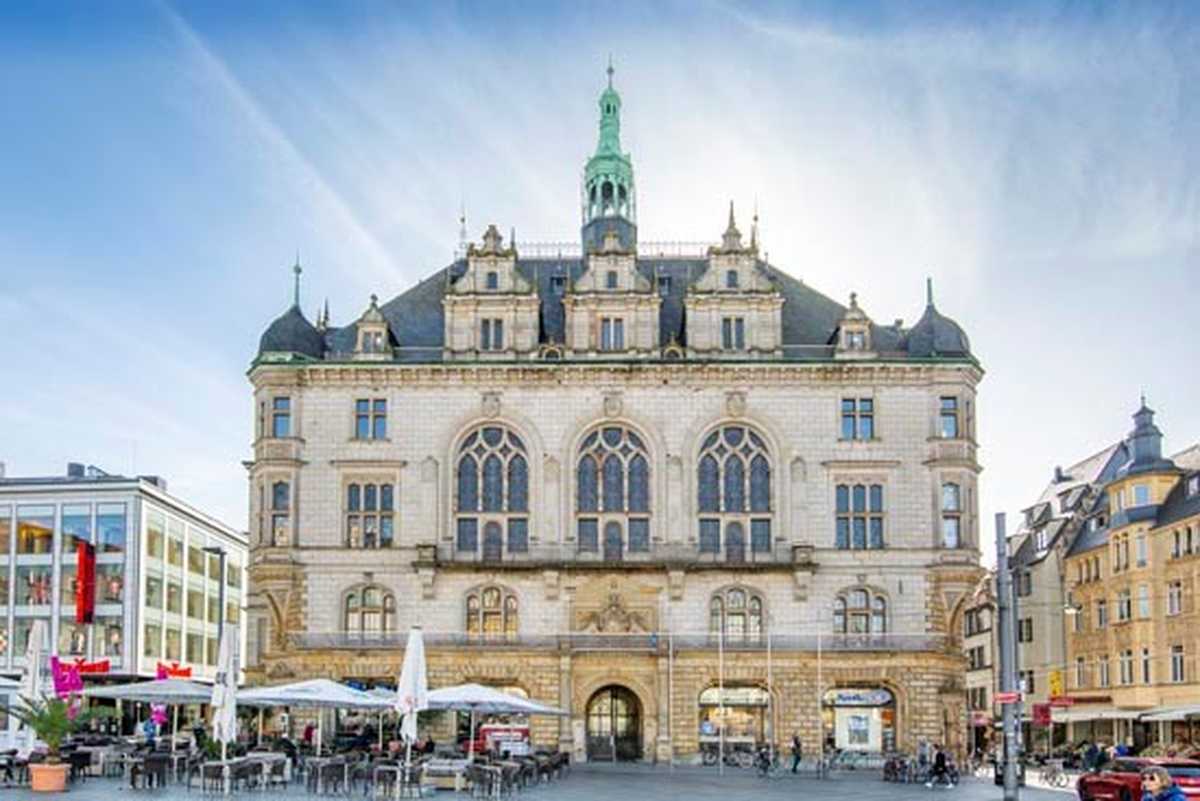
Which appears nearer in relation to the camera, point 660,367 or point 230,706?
point 230,706

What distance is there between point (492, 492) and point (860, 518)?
1477cm

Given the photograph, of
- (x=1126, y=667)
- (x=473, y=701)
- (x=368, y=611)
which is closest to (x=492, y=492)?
(x=368, y=611)

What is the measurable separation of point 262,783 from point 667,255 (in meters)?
36.8

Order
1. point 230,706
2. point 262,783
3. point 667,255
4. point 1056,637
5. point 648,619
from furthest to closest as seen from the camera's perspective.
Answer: point 1056,637
point 667,255
point 648,619
point 262,783
point 230,706

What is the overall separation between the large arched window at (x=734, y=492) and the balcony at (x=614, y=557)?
0.37 m

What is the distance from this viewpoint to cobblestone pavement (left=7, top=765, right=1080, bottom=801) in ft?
134

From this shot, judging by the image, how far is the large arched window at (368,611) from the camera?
68.4m

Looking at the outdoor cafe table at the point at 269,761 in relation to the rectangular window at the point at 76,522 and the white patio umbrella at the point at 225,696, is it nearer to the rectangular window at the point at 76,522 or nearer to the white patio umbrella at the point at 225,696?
the white patio umbrella at the point at 225,696

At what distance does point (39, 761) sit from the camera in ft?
142

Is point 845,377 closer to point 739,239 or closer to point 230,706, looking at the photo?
point 739,239

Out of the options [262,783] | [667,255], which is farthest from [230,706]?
[667,255]

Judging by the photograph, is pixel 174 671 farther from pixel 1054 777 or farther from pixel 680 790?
pixel 680 790

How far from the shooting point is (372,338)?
70188mm

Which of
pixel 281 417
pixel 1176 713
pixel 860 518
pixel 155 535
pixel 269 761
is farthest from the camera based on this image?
pixel 155 535
